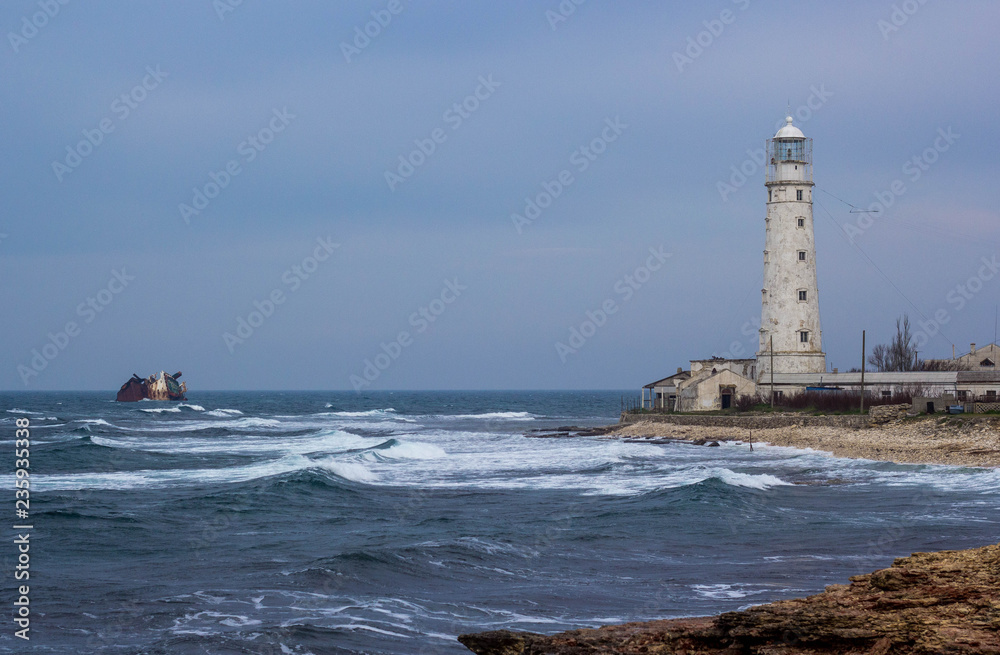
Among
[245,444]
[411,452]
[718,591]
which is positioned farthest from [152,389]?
[718,591]

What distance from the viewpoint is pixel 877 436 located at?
3725 cm

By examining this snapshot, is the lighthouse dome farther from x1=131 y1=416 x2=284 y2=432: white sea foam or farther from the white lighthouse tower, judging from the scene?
x1=131 y1=416 x2=284 y2=432: white sea foam

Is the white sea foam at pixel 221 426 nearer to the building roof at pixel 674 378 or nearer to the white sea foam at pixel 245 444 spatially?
the white sea foam at pixel 245 444

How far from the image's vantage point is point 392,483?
30234 millimetres

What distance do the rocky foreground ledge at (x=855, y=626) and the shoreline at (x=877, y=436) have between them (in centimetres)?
2247

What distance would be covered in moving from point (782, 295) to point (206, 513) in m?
30.9

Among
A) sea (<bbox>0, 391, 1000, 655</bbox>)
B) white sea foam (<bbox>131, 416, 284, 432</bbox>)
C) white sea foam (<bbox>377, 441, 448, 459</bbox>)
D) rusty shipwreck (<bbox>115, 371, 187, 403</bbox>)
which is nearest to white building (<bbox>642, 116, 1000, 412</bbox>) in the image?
sea (<bbox>0, 391, 1000, 655</bbox>)

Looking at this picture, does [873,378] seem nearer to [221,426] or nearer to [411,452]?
[411,452]

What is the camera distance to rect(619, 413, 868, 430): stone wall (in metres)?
40.7

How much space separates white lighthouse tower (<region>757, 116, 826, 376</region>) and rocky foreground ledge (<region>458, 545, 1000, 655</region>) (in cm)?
3818

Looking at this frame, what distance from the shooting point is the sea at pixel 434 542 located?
42.3 feet

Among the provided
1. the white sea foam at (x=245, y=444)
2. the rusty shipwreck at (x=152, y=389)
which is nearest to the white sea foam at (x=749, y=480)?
the white sea foam at (x=245, y=444)

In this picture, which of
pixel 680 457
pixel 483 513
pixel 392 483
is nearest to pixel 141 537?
pixel 483 513

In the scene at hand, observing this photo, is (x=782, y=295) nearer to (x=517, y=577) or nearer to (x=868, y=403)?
(x=868, y=403)
